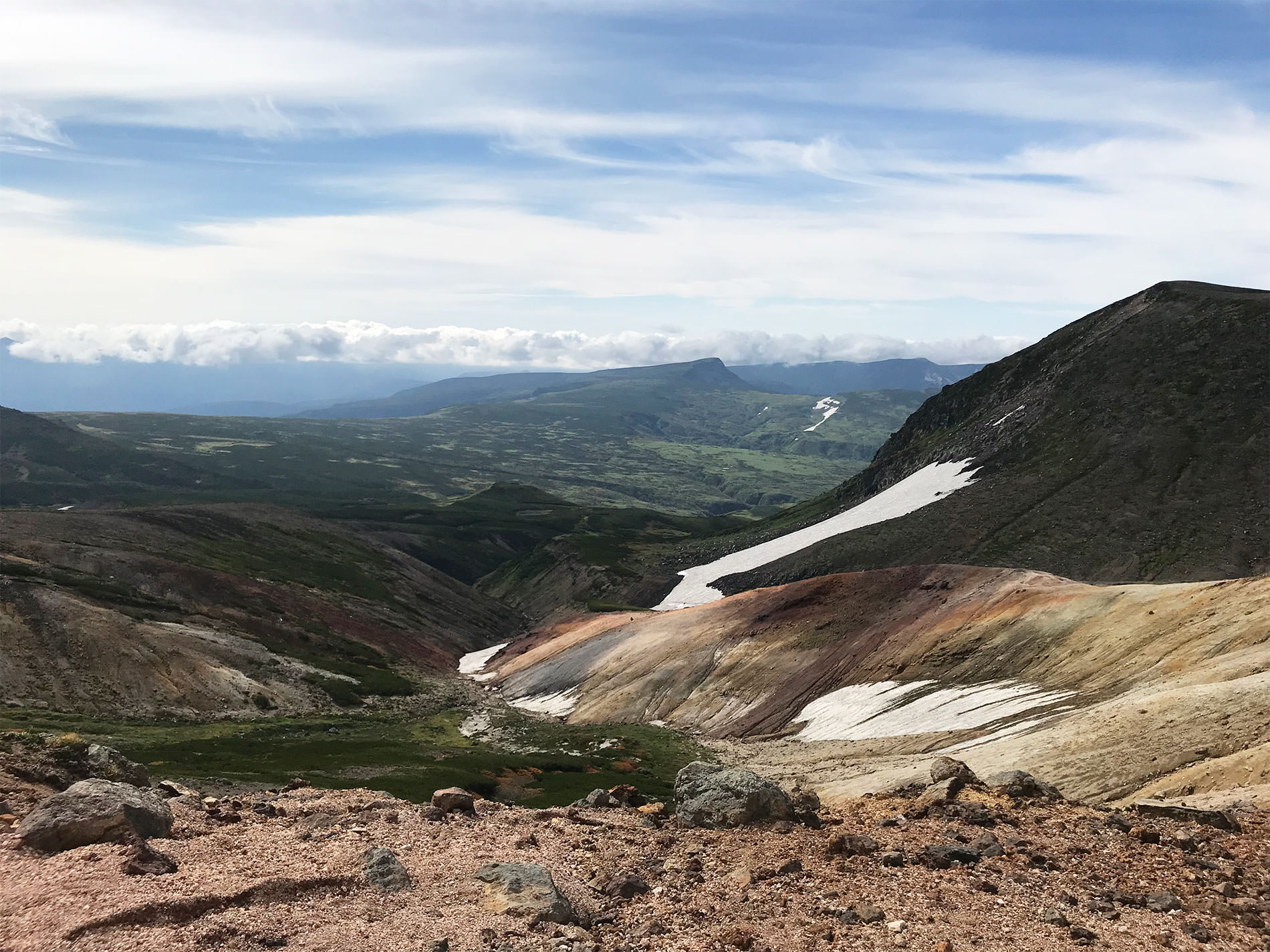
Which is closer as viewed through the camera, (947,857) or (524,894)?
(524,894)

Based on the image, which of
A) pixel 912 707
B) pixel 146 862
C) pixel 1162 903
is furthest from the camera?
pixel 912 707

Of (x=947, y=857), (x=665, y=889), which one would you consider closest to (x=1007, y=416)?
(x=947, y=857)

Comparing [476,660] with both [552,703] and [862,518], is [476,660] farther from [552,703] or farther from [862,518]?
[862,518]

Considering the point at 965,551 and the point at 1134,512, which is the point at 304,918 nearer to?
the point at 965,551

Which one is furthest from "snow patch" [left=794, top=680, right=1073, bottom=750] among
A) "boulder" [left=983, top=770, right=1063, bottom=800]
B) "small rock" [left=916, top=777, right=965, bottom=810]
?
"small rock" [left=916, top=777, right=965, bottom=810]

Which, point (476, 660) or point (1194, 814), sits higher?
point (1194, 814)

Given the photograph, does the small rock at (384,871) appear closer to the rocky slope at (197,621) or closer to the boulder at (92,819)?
the boulder at (92,819)
